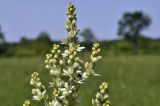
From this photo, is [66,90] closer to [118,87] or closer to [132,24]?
[118,87]

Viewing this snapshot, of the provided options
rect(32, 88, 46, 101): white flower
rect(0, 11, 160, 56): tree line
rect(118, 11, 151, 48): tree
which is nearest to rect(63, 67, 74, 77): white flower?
rect(32, 88, 46, 101): white flower

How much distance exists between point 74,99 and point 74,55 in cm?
15

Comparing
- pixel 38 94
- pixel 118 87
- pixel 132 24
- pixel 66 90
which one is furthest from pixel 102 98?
pixel 132 24

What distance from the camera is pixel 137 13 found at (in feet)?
340

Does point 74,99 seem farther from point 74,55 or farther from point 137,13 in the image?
point 137,13

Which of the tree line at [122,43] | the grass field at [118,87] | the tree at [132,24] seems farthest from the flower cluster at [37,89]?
the tree at [132,24]

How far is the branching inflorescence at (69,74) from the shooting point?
2.03m

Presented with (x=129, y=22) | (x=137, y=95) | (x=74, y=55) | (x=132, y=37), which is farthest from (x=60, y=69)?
(x=129, y=22)

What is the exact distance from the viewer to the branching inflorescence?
6.67ft

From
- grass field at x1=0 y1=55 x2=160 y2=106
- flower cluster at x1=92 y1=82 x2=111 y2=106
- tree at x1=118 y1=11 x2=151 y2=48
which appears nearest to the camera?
flower cluster at x1=92 y1=82 x2=111 y2=106

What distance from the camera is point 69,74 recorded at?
2.06 metres

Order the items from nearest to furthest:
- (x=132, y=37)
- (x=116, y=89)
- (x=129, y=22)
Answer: (x=116, y=89), (x=132, y=37), (x=129, y=22)

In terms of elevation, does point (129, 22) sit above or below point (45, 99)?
below

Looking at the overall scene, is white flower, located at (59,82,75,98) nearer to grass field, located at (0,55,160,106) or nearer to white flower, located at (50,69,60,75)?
white flower, located at (50,69,60,75)
